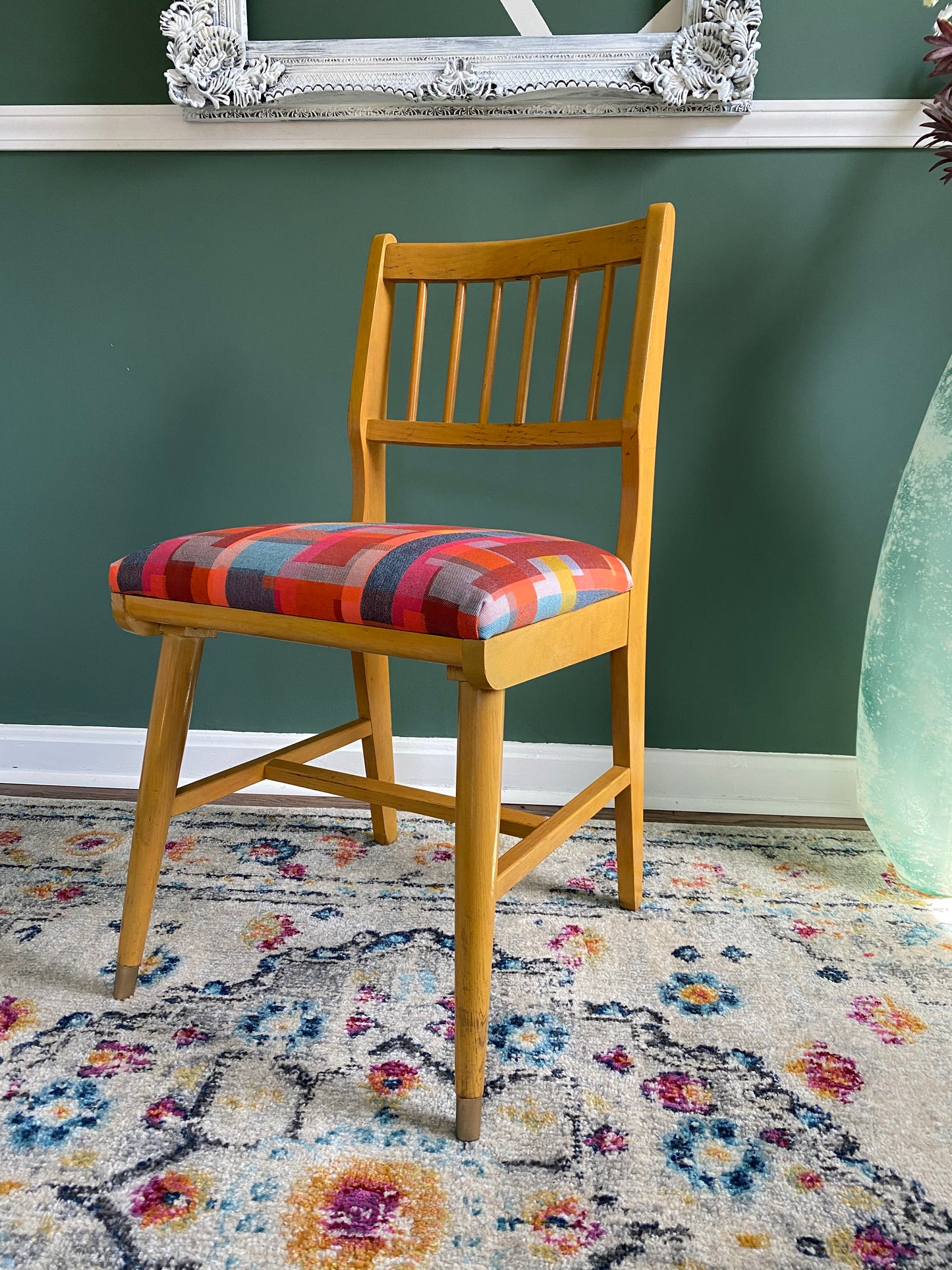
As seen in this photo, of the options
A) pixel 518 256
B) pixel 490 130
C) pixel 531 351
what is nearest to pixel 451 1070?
pixel 531 351

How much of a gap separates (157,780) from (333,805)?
631 millimetres

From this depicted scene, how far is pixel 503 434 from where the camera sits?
43.6 inches

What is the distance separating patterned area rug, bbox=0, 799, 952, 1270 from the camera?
65 cm

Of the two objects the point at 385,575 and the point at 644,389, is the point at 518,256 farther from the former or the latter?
the point at 385,575

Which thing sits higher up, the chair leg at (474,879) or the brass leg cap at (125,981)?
the chair leg at (474,879)

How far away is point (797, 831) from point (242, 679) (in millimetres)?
978

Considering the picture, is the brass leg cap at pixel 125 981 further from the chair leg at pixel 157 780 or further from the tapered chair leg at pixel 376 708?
the tapered chair leg at pixel 376 708

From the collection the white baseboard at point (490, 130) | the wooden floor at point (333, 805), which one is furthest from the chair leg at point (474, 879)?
the white baseboard at point (490, 130)

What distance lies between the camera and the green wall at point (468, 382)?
1366mm

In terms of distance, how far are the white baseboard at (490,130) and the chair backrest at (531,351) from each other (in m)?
0.34

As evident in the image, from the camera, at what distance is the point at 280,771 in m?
1.07

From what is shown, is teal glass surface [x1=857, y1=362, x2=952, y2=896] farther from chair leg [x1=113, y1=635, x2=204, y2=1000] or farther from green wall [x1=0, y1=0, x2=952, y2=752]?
chair leg [x1=113, y1=635, x2=204, y2=1000]

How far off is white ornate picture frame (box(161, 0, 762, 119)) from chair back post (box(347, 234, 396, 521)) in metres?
0.35

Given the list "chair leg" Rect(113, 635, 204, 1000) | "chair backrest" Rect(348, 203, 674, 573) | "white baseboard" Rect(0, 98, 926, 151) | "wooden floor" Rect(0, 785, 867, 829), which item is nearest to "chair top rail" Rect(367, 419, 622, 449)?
"chair backrest" Rect(348, 203, 674, 573)
